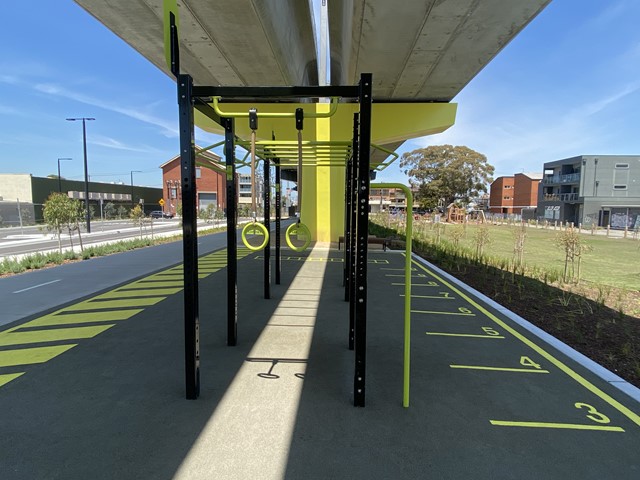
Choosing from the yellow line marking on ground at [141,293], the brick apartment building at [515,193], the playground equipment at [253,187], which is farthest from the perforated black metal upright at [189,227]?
the brick apartment building at [515,193]

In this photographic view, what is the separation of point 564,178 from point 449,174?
17.0 m

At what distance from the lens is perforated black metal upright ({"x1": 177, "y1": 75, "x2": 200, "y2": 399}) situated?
3.04 metres

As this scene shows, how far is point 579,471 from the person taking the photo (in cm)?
246

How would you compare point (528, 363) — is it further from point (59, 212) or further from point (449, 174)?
point (449, 174)

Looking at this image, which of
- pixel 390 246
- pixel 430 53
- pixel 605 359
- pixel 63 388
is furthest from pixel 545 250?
pixel 63 388

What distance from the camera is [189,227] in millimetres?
3156

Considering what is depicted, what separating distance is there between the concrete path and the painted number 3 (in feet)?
0.06

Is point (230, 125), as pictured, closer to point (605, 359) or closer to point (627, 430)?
point (627, 430)

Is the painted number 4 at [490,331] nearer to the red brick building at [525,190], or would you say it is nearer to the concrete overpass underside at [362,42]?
the concrete overpass underside at [362,42]

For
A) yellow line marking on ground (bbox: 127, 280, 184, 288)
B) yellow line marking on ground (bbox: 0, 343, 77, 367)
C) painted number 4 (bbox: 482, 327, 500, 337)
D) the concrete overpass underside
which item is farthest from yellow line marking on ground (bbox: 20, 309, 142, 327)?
painted number 4 (bbox: 482, 327, 500, 337)

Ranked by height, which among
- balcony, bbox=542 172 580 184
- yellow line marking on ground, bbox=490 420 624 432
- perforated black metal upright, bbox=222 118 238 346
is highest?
balcony, bbox=542 172 580 184

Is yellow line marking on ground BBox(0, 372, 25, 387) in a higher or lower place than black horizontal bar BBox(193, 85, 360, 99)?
lower

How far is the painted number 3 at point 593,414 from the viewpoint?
3061mm

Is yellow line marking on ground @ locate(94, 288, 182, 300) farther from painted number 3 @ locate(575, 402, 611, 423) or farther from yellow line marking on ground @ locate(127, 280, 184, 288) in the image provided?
painted number 3 @ locate(575, 402, 611, 423)
